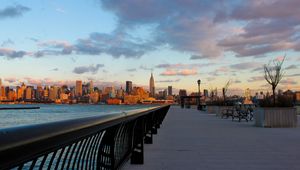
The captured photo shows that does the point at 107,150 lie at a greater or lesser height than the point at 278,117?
greater

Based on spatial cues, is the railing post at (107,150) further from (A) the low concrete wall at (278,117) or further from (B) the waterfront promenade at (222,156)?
(A) the low concrete wall at (278,117)

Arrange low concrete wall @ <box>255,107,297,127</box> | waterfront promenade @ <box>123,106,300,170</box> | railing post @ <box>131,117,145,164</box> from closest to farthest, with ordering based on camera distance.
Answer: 1. waterfront promenade @ <box>123,106,300,170</box>
2. railing post @ <box>131,117,145,164</box>
3. low concrete wall @ <box>255,107,297,127</box>

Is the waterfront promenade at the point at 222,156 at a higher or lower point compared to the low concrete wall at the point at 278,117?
lower

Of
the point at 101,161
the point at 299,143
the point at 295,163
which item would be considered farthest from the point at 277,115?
the point at 101,161

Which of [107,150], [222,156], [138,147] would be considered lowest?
[222,156]

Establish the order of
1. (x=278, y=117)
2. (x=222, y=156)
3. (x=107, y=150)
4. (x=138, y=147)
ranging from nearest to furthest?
(x=107, y=150), (x=138, y=147), (x=222, y=156), (x=278, y=117)

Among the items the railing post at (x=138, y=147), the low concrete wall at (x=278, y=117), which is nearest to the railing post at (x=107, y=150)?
the railing post at (x=138, y=147)

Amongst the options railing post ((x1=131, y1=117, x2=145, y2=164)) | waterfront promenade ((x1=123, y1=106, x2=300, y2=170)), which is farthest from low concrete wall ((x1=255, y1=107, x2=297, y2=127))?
railing post ((x1=131, y1=117, x2=145, y2=164))

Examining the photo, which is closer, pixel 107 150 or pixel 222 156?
pixel 107 150

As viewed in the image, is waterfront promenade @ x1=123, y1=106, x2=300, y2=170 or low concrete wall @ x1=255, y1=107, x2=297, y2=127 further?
low concrete wall @ x1=255, y1=107, x2=297, y2=127

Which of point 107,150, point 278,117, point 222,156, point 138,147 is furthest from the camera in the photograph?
point 278,117

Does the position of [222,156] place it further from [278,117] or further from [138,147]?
[278,117]

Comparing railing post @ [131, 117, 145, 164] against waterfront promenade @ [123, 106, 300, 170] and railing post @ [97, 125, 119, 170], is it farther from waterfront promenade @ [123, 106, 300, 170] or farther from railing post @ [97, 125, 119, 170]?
railing post @ [97, 125, 119, 170]

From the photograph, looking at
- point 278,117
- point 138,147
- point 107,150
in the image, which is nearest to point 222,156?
point 138,147
